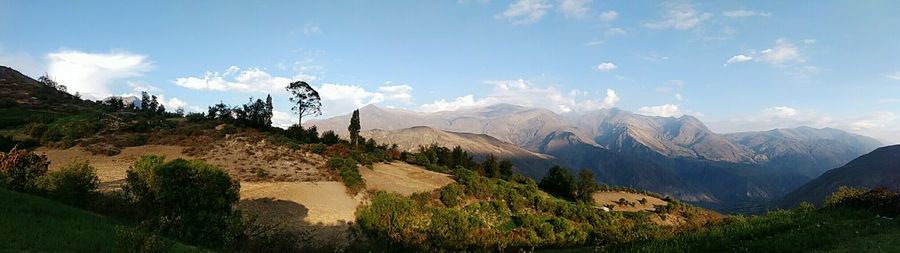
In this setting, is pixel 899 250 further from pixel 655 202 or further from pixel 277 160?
pixel 655 202

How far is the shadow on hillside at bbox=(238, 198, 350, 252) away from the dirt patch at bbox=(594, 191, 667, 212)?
52.1 metres

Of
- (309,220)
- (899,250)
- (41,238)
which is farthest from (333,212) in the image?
(899,250)

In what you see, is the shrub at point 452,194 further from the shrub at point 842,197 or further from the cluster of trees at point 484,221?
the shrub at point 842,197

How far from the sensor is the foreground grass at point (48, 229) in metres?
15.2

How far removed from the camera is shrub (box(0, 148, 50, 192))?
2708 centimetres

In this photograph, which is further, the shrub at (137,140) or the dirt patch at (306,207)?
the shrub at (137,140)

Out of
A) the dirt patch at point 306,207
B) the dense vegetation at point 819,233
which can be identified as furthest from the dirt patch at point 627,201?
the dense vegetation at point 819,233

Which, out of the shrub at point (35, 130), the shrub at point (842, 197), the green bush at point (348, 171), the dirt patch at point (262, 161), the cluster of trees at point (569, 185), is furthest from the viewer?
the cluster of trees at point (569, 185)

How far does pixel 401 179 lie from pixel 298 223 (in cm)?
2302

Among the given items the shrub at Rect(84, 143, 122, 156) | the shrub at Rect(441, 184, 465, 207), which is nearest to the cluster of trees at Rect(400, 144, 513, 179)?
the shrub at Rect(441, 184, 465, 207)

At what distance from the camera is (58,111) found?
78.6 metres

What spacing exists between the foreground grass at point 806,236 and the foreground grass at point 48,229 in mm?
17395

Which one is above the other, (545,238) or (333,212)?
(333,212)

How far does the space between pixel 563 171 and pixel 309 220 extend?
55.0 m
